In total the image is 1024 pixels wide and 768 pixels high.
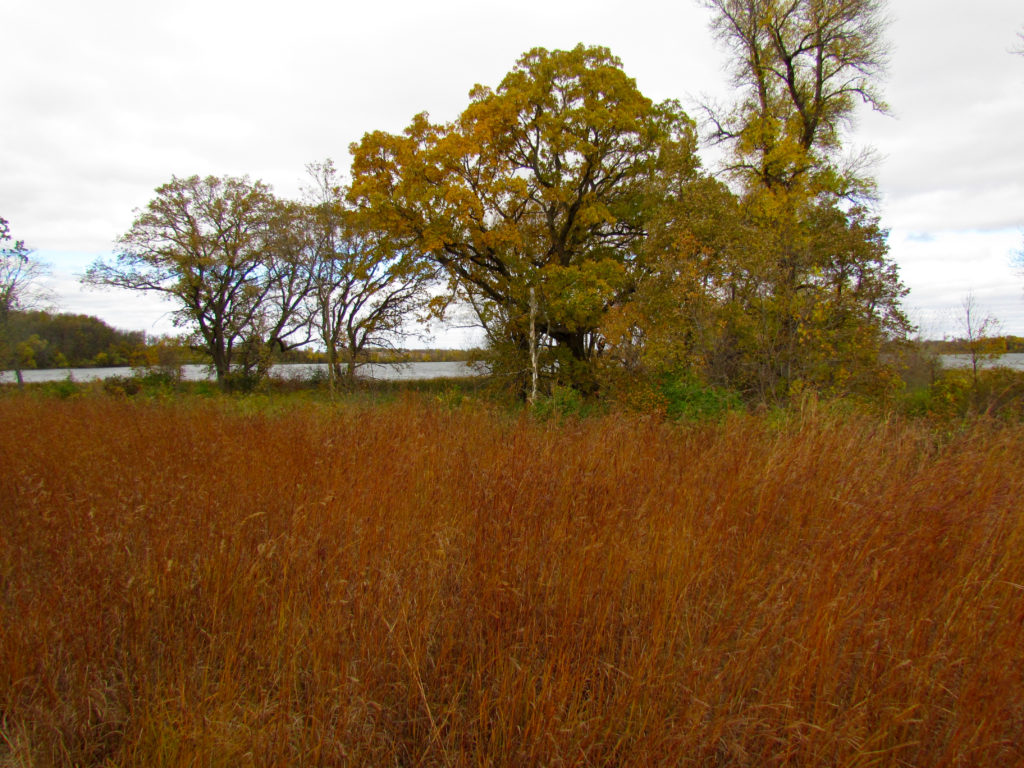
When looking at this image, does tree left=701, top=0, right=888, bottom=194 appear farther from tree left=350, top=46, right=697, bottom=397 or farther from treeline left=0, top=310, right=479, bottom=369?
treeline left=0, top=310, right=479, bottom=369

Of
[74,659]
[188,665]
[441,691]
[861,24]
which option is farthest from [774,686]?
[861,24]

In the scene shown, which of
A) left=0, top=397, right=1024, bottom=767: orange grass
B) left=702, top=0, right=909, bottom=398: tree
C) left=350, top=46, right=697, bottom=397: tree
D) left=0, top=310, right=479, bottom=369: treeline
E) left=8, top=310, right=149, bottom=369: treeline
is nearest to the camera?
left=0, top=397, right=1024, bottom=767: orange grass

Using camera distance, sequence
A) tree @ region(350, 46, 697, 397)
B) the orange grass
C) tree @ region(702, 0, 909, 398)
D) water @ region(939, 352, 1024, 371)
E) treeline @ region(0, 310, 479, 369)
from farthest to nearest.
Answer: treeline @ region(0, 310, 479, 369) < tree @ region(350, 46, 697, 397) < water @ region(939, 352, 1024, 371) < tree @ region(702, 0, 909, 398) < the orange grass

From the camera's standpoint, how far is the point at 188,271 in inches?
965

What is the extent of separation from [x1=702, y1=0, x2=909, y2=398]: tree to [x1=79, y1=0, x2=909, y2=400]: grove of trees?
0.20 feet

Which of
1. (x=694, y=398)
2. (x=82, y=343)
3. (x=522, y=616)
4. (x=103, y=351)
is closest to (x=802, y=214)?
(x=694, y=398)

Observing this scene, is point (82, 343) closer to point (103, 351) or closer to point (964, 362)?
point (103, 351)

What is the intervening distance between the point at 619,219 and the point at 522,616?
17.3 metres

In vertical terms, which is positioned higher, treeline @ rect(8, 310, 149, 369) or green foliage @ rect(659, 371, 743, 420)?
treeline @ rect(8, 310, 149, 369)

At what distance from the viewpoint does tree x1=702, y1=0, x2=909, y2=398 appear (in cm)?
924

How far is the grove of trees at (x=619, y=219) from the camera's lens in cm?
1079

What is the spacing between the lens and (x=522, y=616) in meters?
2.15

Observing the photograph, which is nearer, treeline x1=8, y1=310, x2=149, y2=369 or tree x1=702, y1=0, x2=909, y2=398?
tree x1=702, y1=0, x2=909, y2=398

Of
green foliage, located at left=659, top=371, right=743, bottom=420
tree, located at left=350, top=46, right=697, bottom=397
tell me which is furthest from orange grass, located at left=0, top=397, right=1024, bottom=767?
tree, located at left=350, top=46, right=697, bottom=397
